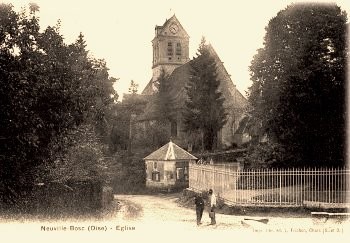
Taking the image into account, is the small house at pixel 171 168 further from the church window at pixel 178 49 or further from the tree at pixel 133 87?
the church window at pixel 178 49

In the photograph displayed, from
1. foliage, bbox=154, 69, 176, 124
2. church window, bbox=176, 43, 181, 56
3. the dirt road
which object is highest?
church window, bbox=176, 43, 181, 56

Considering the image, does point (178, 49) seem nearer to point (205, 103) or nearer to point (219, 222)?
point (205, 103)

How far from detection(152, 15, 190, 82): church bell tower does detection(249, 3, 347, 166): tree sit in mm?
48723

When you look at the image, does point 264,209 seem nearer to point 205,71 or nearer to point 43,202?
point 43,202

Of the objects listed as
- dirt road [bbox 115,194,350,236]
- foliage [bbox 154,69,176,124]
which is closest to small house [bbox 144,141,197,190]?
dirt road [bbox 115,194,350,236]

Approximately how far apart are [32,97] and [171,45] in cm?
6155

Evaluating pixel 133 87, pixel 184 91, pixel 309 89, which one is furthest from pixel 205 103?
pixel 309 89

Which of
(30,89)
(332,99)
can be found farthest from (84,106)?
(332,99)

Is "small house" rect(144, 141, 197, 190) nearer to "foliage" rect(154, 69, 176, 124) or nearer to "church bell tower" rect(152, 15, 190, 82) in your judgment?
"foliage" rect(154, 69, 176, 124)

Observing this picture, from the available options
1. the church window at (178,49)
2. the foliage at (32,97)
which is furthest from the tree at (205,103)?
the foliage at (32,97)

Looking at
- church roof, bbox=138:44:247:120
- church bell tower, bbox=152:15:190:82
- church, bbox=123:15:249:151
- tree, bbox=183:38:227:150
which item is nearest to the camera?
tree, bbox=183:38:227:150

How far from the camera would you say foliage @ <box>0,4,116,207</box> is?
591 inches

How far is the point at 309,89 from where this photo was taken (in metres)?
24.5

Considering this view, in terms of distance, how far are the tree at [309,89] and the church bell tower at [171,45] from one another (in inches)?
1918
